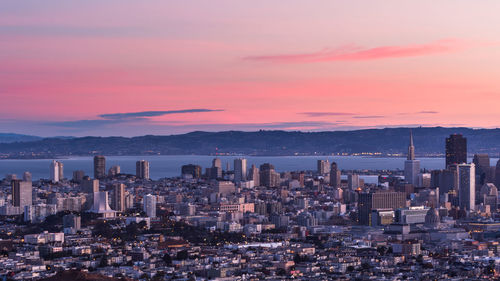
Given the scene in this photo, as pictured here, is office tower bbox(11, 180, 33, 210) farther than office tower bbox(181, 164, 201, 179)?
No

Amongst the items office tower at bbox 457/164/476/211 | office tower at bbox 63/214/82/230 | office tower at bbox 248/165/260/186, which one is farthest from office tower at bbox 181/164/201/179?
office tower at bbox 63/214/82/230

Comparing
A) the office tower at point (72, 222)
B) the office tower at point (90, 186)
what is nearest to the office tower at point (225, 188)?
the office tower at point (90, 186)

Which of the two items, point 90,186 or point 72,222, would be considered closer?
point 72,222

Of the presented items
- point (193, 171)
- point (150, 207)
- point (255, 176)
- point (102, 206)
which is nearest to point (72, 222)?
point (102, 206)

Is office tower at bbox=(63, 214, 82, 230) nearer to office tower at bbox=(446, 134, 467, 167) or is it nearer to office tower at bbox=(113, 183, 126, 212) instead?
office tower at bbox=(113, 183, 126, 212)

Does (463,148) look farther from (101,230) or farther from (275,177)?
(101,230)

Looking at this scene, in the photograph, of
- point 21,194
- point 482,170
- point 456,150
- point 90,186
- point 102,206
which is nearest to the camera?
point 102,206

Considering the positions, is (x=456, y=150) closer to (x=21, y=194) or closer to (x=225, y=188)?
(x=225, y=188)
